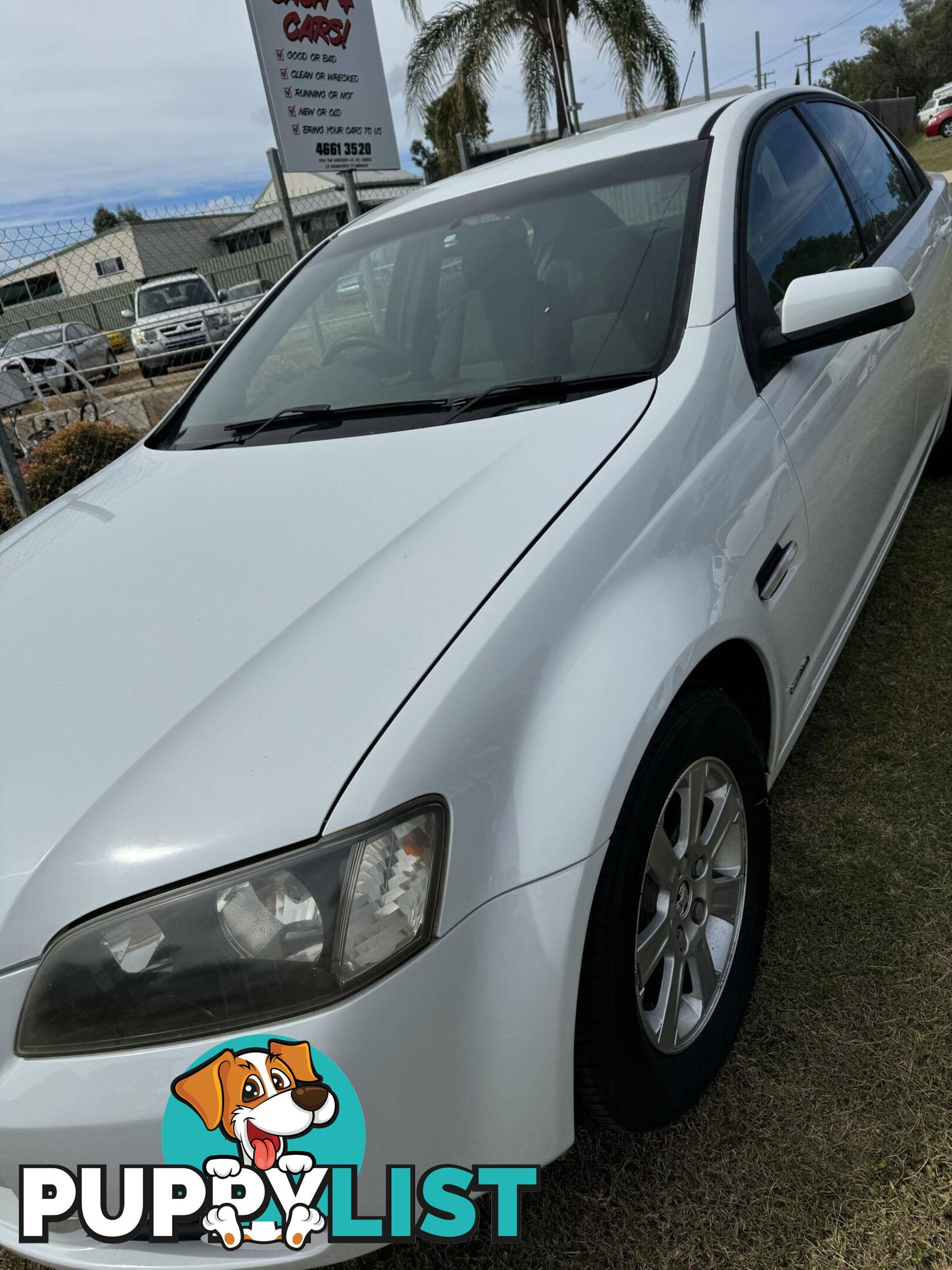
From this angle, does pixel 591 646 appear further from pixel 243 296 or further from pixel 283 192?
pixel 243 296

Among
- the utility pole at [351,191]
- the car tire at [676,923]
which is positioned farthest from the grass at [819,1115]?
the utility pole at [351,191]

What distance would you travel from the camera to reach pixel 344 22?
6.68 metres

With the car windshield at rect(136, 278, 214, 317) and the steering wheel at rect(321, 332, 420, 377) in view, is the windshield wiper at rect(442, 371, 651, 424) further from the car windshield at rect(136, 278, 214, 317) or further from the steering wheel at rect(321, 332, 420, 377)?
the car windshield at rect(136, 278, 214, 317)

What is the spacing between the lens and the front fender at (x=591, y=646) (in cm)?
123

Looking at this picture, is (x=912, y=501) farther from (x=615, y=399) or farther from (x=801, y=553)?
(x=615, y=399)

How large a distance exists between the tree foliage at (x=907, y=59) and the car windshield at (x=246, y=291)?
53910mm

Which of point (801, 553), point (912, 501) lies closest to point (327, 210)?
point (912, 501)

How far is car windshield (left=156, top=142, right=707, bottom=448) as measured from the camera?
2.03 m

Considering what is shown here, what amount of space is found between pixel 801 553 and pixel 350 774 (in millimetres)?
1212

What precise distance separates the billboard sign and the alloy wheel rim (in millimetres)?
5801

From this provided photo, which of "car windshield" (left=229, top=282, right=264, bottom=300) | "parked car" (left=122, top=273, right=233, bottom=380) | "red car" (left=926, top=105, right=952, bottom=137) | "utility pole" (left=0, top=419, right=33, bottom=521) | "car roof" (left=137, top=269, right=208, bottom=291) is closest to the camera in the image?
"utility pole" (left=0, top=419, right=33, bottom=521)

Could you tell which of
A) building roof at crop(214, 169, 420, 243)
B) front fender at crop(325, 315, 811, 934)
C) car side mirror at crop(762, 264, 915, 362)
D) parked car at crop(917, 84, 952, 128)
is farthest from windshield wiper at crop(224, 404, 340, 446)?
parked car at crop(917, 84, 952, 128)

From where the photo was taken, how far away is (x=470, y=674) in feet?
4.21

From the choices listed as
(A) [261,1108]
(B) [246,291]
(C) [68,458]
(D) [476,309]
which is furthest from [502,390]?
(B) [246,291]
